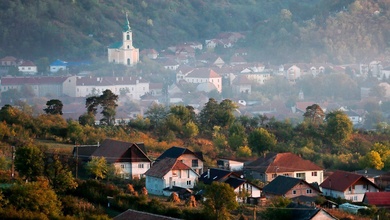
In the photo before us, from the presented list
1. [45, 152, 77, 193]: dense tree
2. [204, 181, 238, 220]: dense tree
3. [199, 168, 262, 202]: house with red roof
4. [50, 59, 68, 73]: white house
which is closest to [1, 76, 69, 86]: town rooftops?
[50, 59, 68, 73]: white house

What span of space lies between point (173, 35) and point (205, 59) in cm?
652

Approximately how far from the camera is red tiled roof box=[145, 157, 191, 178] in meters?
23.5

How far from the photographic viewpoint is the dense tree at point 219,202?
1850 centimetres

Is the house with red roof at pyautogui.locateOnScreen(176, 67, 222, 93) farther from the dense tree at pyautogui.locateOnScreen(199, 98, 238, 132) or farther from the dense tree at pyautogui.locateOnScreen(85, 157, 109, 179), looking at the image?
the dense tree at pyautogui.locateOnScreen(85, 157, 109, 179)

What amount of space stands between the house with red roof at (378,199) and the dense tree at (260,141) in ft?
23.9

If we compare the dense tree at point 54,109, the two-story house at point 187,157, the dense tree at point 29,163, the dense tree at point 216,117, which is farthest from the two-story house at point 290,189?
the dense tree at point 54,109

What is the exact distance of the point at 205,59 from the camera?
68938 millimetres

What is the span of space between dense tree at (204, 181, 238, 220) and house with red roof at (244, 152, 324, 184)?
5.96 metres

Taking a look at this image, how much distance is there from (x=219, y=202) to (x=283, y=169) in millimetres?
6942

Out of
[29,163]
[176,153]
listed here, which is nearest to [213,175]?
[176,153]

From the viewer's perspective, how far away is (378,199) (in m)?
22.0

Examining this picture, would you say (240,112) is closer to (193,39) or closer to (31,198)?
(193,39)

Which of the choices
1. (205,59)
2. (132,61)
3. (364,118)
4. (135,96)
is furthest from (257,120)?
(205,59)

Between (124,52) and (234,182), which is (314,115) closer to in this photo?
(234,182)
